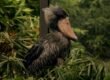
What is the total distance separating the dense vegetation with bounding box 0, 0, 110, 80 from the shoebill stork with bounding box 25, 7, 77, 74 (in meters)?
0.08

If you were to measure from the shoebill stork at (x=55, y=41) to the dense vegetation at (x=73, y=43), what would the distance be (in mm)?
79

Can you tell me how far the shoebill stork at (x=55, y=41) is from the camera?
2951 millimetres

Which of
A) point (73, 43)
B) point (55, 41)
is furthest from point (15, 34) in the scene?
point (55, 41)

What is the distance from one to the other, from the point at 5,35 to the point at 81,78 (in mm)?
926

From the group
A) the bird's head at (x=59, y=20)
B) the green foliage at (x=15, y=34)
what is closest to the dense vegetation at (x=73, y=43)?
the green foliage at (x=15, y=34)

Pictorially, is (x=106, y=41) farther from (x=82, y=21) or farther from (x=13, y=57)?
(x=13, y=57)

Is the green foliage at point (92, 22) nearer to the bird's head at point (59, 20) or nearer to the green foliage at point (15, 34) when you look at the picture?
the green foliage at point (15, 34)

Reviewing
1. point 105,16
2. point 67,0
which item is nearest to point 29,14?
point 67,0

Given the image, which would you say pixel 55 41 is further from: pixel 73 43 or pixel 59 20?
pixel 73 43

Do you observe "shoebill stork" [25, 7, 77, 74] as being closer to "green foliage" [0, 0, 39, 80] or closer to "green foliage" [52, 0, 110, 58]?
"green foliage" [0, 0, 39, 80]

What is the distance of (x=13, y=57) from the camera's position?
329 cm

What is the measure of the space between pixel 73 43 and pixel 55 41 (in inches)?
23.6

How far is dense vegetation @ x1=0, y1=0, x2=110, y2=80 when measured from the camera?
298 cm

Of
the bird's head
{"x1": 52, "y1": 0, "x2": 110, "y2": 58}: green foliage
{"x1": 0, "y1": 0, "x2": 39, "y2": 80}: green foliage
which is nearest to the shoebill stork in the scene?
the bird's head
